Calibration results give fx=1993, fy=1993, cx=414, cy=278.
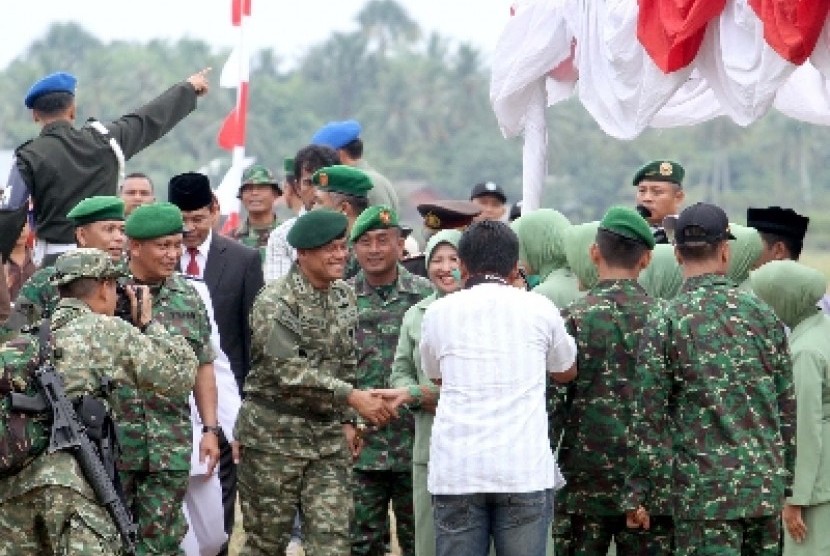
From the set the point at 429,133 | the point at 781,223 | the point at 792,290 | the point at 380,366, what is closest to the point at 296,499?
the point at 380,366

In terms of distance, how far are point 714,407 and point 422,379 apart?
1.65 m

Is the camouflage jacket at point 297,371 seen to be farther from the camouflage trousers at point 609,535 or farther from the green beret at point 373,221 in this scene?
the camouflage trousers at point 609,535

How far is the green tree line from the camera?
82875 mm

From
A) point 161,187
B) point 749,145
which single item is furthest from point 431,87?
point 161,187

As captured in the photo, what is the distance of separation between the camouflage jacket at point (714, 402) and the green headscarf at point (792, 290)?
2.69 ft

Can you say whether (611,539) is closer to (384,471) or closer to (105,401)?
(384,471)

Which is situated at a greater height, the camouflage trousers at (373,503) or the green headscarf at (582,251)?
the green headscarf at (582,251)

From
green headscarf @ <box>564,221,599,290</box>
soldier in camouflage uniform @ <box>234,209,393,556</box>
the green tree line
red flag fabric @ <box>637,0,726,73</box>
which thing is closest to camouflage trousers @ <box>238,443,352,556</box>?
soldier in camouflage uniform @ <box>234,209,393,556</box>

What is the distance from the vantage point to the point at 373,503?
359 inches

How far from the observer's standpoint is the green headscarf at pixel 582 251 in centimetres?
829

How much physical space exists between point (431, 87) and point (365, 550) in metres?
87.1

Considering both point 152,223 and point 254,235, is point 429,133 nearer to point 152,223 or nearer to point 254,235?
point 254,235

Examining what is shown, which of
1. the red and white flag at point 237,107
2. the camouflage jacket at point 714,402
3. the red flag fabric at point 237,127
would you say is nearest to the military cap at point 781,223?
the camouflage jacket at point 714,402

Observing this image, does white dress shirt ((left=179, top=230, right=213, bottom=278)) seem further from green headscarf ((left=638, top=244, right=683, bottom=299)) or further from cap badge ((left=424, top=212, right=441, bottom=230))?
green headscarf ((left=638, top=244, right=683, bottom=299))
